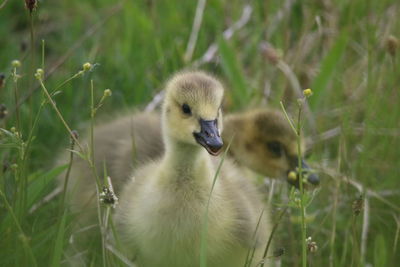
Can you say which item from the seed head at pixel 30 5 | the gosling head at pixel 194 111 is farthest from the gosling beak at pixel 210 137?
the seed head at pixel 30 5

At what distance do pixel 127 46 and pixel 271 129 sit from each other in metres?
0.97

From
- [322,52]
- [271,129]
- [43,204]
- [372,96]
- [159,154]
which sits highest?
[322,52]

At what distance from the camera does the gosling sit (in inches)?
82.4

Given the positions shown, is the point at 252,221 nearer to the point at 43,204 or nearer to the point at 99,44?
the point at 43,204

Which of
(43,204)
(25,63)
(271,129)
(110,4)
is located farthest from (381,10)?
(43,204)

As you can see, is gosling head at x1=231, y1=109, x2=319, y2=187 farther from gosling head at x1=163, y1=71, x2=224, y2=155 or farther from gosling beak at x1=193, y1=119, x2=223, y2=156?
gosling beak at x1=193, y1=119, x2=223, y2=156

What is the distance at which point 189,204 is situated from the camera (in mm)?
2115

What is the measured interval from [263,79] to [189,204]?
137 centimetres

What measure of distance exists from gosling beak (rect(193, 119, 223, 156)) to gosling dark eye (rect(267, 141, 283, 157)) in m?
0.75

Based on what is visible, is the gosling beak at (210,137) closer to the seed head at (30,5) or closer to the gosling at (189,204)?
the gosling at (189,204)

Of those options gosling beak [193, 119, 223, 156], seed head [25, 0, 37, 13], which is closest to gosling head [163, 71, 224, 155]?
gosling beak [193, 119, 223, 156]

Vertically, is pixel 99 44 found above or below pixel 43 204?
above

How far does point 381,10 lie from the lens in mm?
3527

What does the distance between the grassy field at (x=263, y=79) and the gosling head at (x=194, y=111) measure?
13.2 inches
